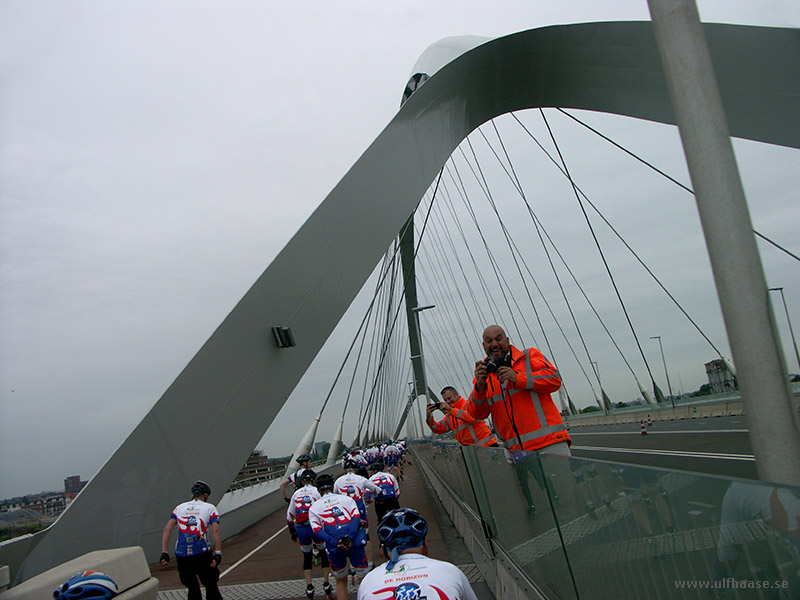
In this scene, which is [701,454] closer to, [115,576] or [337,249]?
[337,249]

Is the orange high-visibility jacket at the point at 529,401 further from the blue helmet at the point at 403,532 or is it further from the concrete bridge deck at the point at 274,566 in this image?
the concrete bridge deck at the point at 274,566

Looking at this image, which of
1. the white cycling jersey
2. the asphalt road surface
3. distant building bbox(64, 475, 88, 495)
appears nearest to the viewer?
the white cycling jersey

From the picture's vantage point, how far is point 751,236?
316cm

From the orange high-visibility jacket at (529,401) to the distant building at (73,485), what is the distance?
483 cm

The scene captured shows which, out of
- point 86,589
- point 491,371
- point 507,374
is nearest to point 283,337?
point 491,371

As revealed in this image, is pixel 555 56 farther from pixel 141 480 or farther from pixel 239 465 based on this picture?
→ pixel 141 480

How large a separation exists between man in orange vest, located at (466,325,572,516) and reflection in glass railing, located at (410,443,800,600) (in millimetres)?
527

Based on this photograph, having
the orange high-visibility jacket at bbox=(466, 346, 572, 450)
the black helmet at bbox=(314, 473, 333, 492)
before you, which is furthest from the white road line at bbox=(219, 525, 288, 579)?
the orange high-visibility jacket at bbox=(466, 346, 572, 450)

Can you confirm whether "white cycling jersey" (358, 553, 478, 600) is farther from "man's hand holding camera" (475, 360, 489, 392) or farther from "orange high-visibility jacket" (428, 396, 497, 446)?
"orange high-visibility jacket" (428, 396, 497, 446)

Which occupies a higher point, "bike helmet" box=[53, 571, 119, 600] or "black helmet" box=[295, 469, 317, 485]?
"bike helmet" box=[53, 571, 119, 600]

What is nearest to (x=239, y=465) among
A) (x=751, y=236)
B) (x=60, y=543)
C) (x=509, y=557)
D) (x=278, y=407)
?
(x=278, y=407)

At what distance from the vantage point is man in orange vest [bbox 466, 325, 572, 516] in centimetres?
530

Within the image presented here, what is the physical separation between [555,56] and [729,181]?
1354 centimetres

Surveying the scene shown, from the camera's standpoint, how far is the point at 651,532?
110 inches
